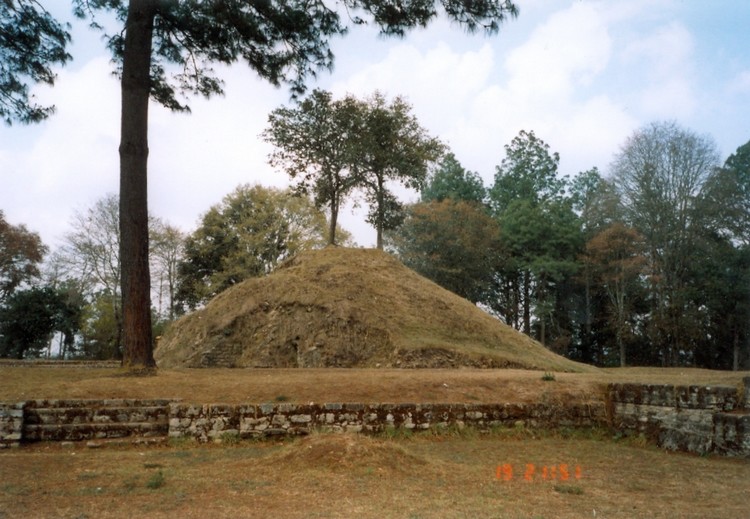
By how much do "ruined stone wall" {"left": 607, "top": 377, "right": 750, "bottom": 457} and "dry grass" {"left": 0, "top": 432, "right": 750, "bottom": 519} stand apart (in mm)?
378

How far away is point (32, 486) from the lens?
608 centimetres

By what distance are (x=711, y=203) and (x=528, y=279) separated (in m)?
12.7

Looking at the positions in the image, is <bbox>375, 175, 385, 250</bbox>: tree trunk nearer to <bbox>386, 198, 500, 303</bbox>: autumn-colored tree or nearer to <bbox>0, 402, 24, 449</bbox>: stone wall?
<bbox>386, 198, 500, 303</bbox>: autumn-colored tree

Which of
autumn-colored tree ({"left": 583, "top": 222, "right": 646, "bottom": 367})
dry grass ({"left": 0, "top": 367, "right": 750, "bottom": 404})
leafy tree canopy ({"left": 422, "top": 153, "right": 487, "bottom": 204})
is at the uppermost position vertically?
leafy tree canopy ({"left": 422, "top": 153, "right": 487, "bottom": 204})

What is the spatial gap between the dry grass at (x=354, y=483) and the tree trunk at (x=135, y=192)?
353 cm

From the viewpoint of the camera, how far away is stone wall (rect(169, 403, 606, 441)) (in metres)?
8.98

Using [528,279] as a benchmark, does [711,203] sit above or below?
above

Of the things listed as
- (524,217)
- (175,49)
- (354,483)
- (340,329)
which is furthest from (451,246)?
(354,483)

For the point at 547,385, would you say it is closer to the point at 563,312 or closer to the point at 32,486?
the point at 32,486

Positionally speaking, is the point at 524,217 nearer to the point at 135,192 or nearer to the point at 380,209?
the point at 380,209

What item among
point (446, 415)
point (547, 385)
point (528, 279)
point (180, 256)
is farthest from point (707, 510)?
point (180, 256)

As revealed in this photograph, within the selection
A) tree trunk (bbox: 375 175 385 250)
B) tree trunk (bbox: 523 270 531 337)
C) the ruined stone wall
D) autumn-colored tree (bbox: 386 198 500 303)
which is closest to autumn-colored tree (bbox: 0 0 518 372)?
the ruined stone wall

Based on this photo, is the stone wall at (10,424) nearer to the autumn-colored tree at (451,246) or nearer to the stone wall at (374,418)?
the stone wall at (374,418)
